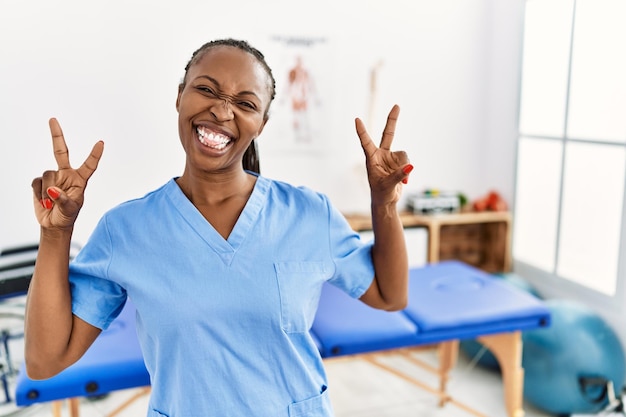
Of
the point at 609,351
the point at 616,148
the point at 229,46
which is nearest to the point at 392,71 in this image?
the point at 616,148

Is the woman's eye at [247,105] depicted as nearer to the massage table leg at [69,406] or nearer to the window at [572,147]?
the massage table leg at [69,406]

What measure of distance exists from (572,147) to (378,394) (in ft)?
5.13

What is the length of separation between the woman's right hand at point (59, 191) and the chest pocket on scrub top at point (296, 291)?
0.32 m

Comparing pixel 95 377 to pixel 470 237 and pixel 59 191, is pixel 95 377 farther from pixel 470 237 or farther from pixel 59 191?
pixel 470 237

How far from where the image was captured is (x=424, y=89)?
3434mm

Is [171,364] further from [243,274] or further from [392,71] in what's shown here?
[392,71]

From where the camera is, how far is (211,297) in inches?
36.5

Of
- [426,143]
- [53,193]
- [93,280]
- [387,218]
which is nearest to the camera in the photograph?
[53,193]

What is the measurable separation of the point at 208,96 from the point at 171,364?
0.43 meters

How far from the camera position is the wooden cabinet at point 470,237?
129 inches

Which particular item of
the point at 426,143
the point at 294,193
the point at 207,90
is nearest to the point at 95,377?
the point at 294,193

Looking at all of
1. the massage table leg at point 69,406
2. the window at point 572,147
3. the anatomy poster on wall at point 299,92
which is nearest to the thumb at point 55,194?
the massage table leg at point 69,406

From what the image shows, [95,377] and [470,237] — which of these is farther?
[470,237]

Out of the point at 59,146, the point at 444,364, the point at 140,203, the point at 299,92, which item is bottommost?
the point at 444,364
